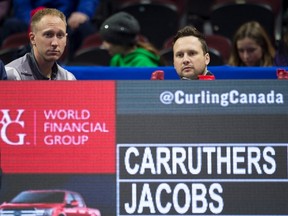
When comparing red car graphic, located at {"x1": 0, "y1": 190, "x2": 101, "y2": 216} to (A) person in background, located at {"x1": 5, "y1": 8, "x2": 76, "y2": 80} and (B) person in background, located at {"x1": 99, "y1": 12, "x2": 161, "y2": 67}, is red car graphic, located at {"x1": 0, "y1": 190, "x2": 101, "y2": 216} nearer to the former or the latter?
(A) person in background, located at {"x1": 5, "y1": 8, "x2": 76, "y2": 80}

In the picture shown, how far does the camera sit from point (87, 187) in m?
5.35

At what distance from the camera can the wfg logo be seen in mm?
5367

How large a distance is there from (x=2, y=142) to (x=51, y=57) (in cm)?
140

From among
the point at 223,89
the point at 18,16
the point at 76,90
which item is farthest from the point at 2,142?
the point at 18,16

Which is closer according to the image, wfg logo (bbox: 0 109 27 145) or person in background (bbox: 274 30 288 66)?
wfg logo (bbox: 0 109 27 145)

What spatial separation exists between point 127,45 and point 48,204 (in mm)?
3347

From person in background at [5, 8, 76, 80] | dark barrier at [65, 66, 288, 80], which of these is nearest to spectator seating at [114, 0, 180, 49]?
dark barrier at [65, 66, 288, 80]

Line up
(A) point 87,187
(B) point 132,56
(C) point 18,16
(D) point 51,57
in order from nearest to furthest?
(A) point 87,187, (D) point 51,57, (B) point 132,56, (C) point 18,16

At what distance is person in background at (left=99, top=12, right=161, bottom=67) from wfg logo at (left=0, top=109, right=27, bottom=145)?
3111 mm

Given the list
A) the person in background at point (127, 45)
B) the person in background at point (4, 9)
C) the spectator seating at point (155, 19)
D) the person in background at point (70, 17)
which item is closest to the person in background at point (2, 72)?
the person in background at point (127, 45)

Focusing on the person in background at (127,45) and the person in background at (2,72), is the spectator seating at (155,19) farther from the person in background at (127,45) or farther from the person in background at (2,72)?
the person in background at (2,72)

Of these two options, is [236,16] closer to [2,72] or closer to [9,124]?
[2,72]

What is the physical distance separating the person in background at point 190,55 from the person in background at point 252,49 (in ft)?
6.70

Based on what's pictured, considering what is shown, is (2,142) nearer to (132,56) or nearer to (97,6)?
(132,56)
